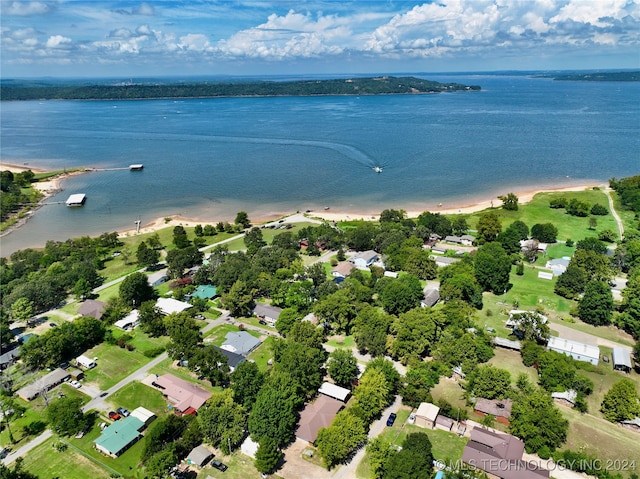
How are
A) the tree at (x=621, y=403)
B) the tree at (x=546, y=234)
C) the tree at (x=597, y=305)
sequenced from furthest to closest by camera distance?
the tree at (x=546, y=234)
the tree at (x=597, y=305)
the tree at (x=621, y=403)

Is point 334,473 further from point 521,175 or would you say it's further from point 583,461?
point 521,175

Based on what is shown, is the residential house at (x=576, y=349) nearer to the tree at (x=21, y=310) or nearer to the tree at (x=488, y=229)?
the tree at (x=488, y=229)

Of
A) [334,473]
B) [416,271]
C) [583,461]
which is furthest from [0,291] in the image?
[583,461]

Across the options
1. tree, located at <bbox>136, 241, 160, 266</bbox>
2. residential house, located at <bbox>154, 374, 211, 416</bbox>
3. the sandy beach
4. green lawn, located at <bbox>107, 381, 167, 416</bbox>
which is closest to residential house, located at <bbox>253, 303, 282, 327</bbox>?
residential house, located at <bbox>154, 374, 211, 416</bbox>

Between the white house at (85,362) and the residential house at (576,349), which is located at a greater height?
the white house at (85,362)

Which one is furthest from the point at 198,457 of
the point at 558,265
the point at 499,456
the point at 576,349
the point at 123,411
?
the point at 558,265

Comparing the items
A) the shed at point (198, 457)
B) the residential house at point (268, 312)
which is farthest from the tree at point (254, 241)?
the shed at point (198, 457)
